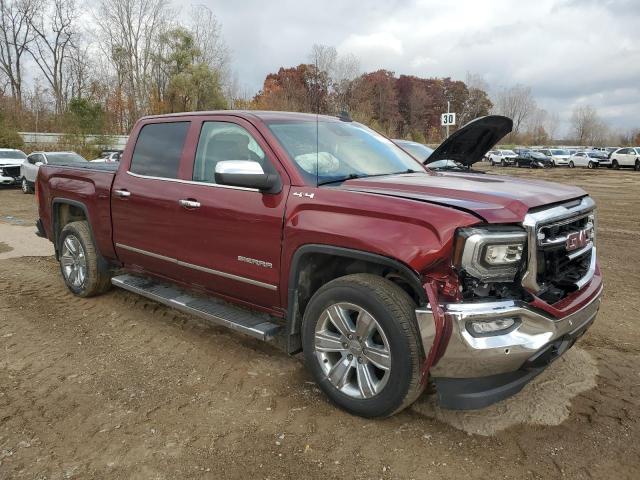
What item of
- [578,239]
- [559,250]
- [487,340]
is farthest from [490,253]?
[578,239]

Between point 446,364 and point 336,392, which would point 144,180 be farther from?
point 446,364

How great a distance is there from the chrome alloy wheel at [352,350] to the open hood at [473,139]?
8.36 feet

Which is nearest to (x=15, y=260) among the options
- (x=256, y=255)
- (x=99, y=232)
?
(x=99, y=232)

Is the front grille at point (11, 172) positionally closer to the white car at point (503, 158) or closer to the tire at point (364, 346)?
the tire at point (364, 346)

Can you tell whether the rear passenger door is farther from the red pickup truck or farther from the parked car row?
the parked car row

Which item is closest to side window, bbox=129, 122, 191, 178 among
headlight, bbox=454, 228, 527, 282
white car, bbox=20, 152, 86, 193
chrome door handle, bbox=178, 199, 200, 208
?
chrome door handle, bbox=178, 199, 200, 208

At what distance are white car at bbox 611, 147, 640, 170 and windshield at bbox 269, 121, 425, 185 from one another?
124ft

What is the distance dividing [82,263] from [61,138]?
90.7ft

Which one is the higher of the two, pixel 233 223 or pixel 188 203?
pixel 188 203

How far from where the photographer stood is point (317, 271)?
11.4ft

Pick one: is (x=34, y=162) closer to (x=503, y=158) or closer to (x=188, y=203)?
(x=188, y=203)

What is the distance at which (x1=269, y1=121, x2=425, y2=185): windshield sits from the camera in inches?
142

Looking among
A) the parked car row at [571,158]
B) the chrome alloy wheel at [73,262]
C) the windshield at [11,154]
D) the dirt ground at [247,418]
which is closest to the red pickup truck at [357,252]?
the dirt ground at [247,418]

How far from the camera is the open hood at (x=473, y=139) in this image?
509 centimetres
